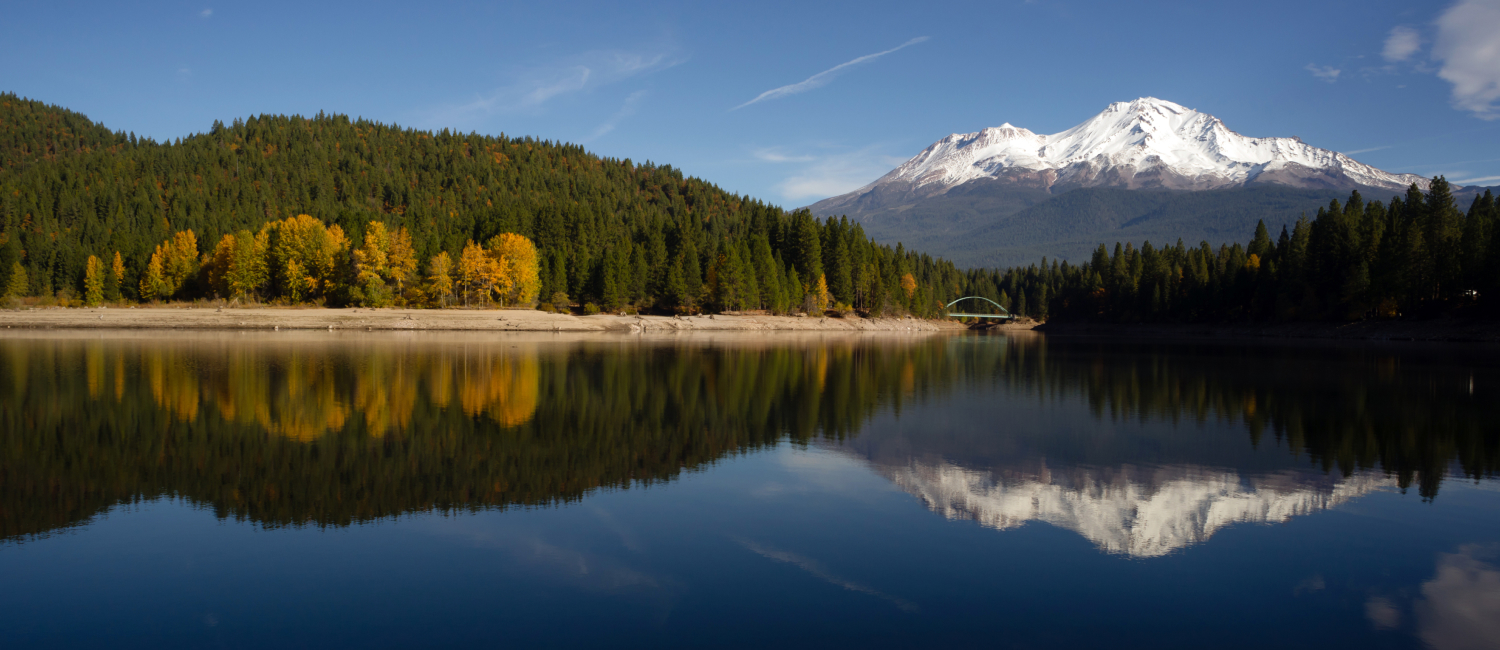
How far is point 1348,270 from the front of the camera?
90.2 m

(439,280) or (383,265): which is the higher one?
(383,265)

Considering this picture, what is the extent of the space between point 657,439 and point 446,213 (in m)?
132

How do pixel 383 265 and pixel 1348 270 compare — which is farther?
pixel 383 265

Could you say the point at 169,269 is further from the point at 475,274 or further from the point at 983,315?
the point at 983,315

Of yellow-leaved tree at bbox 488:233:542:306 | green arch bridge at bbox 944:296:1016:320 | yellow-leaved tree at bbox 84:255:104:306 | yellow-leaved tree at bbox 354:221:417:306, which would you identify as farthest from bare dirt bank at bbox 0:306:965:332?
green arch bridge at bbox 944:296:1016:320

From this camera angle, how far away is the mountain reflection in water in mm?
13539

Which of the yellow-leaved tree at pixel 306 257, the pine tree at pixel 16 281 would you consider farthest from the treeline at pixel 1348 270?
the pine tree at pixel 16 281

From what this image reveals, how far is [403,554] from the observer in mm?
10594

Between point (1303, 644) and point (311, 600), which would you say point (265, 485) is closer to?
point (311, 600)

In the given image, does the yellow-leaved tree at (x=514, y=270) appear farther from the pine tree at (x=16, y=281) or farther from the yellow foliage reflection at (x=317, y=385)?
the pine tree at (x=16, y=281)

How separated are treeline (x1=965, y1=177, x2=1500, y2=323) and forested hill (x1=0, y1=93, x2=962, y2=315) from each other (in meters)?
42.5

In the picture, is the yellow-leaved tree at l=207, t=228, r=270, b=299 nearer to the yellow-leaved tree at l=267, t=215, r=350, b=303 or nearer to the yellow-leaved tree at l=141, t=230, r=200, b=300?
the yellow-leaved tree at l=267, t=215, r=350, b=303

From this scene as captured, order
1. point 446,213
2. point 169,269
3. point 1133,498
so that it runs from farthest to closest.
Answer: point 446,213, point 169,269, point 1133,498

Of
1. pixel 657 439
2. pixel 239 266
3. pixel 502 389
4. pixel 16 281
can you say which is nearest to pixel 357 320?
pixel 239 266
